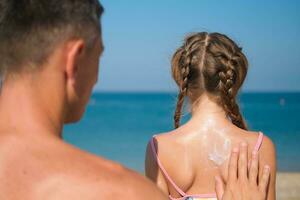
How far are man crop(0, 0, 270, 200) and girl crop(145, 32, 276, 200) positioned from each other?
1.65 meters

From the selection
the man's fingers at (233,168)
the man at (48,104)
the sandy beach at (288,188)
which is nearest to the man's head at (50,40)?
the man at (48,104)

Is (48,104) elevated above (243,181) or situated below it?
above

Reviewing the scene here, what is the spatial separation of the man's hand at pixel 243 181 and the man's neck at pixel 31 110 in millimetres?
783

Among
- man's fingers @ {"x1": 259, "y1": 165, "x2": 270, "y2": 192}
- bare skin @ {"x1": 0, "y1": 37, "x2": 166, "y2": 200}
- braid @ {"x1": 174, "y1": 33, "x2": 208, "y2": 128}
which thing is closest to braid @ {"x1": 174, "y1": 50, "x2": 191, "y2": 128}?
braid @ {"x1": 174, "y1": 33, "x2": 208, "y2": 128}

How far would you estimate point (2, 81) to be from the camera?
183 cm

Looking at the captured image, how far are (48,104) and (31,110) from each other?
0.06 m

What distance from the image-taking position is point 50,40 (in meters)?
1.75

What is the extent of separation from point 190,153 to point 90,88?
5.59 feet

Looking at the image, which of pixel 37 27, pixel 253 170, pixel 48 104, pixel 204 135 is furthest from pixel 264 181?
pixel 204 135

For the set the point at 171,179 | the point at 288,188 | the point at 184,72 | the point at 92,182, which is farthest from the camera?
the point at 288,188

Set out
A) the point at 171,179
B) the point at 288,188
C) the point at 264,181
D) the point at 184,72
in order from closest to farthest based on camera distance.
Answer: the point at 264,181 < the point at 171,179 < the point at 184,72 < the point at 288,188

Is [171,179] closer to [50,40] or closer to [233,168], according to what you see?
[233,168]

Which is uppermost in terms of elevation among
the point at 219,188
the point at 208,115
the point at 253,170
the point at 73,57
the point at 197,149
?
the point at 73,57

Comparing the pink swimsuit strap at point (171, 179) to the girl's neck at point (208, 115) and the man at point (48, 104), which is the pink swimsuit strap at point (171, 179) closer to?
the girl's neck at point (208, 115)
